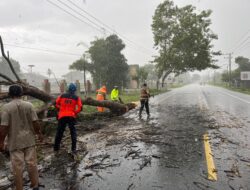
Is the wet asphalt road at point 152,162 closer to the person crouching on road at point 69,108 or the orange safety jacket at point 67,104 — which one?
the person crouching on road at point 69,108

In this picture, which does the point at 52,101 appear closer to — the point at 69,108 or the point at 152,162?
the point at 69,108

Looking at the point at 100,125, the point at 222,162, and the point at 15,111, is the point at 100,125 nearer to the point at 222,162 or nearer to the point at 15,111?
the point at 222,162

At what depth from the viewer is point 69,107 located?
23.2ft

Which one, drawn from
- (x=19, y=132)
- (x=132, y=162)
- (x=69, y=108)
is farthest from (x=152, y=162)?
(x=19, y=132)

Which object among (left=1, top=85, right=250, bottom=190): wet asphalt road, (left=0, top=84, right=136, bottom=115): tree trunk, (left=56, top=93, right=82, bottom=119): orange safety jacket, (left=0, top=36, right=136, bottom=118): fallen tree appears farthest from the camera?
(left=0, top=84, right=136, bottom=115): tree trunk

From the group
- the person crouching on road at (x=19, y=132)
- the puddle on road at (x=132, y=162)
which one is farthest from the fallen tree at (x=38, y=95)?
the person crouching on road at (x=19, y=132)

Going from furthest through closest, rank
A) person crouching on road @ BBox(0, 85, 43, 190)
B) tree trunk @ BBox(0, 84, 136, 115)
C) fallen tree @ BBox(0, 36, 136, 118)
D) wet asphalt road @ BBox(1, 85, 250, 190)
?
1. tree trunk @ BBox(0, 84, 136, 115)
2. fallen tree @ BBox(0, 36, 136, 118)
3. wet asphalt road @ BBox(1, 85, 250, 190)
4. person crouching on road @ BBox(0, 85, 43, 190)

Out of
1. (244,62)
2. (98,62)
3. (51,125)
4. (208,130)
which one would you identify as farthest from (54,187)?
(244,62)

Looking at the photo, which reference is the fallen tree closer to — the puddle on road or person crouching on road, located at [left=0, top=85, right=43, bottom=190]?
the puddle on road

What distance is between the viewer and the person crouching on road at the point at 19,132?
448cm

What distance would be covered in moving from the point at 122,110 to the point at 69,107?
27.1 ft

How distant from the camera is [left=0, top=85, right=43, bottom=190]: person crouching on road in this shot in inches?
176

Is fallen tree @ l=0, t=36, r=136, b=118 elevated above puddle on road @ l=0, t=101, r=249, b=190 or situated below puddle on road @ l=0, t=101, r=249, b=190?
above

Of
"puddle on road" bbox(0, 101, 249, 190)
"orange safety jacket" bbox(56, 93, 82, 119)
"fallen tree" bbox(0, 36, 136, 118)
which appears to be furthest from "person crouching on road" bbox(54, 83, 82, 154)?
"fallen tree" bbox(0, 36, 136, 118)
